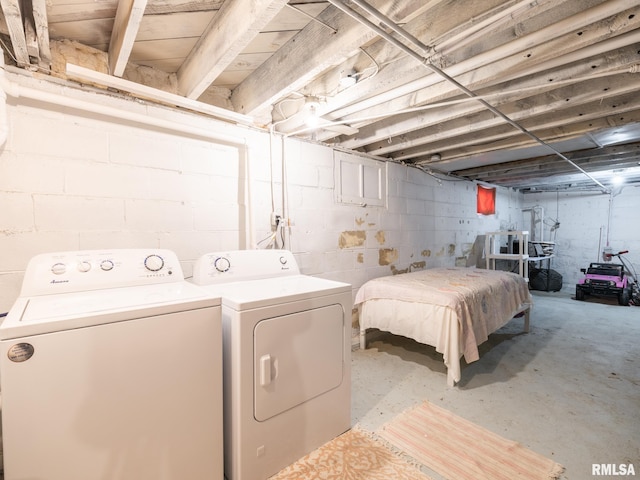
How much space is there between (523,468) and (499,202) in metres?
5.23

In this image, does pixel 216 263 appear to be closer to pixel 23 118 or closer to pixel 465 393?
pixel 23 118

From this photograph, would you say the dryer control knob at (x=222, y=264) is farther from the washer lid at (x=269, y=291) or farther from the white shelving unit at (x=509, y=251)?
the white shelving unit at (x=509, y=251)

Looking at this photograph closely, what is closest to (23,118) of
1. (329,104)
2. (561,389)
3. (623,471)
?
(329,104)

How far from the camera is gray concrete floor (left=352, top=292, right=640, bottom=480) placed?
175cm

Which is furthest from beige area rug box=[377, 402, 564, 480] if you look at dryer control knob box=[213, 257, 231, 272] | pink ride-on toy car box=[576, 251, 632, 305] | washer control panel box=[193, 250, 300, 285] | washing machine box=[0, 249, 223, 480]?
pink ride-on toy car box=[576, 251, 632, 305]

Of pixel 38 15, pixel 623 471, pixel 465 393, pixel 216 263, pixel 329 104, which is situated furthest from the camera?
pixel 465 393

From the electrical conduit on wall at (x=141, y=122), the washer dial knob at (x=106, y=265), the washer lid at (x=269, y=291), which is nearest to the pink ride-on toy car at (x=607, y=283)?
the washer lid at (x=269, y=291)

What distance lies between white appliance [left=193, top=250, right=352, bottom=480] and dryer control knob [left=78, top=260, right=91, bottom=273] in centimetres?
52

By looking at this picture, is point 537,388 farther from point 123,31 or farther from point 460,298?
point 123,31

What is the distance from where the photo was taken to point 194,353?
128 centimetres

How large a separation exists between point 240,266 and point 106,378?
37.6 inches

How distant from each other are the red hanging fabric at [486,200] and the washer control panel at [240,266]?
167 inches

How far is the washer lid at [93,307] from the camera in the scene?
3.30ft

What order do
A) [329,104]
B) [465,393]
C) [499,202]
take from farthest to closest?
1. [499,202]
2. [465,393]
3. [329,104]
